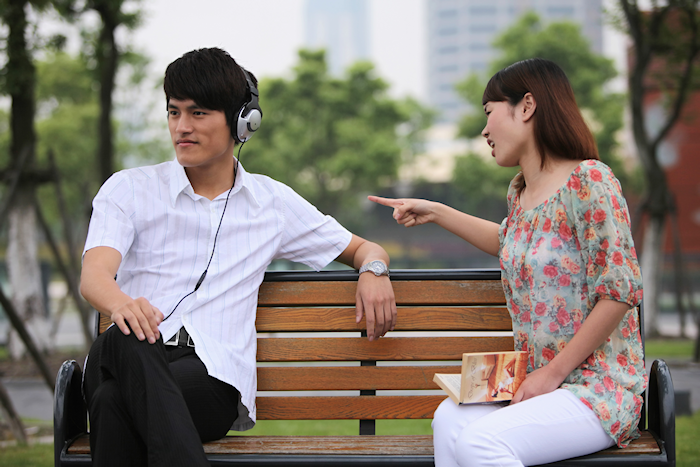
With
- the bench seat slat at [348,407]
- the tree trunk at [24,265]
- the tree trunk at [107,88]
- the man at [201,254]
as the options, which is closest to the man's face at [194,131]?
the man at [201,254]

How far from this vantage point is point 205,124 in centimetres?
267

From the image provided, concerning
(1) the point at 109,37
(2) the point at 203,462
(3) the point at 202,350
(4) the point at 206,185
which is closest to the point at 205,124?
(4) the point at 206,185

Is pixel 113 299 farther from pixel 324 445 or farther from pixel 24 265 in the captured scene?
pixel 24 265

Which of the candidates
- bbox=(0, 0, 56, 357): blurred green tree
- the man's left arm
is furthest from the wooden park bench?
bbox=(0, 0, 56, 357): blurred green tree

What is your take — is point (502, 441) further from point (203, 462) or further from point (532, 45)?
point (532, 45)

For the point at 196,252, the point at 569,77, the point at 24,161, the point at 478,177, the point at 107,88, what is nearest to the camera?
the point at 196,252

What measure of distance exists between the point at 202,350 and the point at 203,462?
0.55 m

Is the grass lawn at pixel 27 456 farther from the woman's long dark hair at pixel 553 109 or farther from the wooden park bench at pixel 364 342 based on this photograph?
the woman's long dark hair at pixel 553 109

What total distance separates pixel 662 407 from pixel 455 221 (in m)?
1.01

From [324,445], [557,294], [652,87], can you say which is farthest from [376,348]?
[652,87]

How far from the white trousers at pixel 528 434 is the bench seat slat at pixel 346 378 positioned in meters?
0.72

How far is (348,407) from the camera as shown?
2.99 m

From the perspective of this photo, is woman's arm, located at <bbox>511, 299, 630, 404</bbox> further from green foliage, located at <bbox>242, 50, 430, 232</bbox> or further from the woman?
green foliage, located at <bbox>242, 50, 430, 232</bbox>

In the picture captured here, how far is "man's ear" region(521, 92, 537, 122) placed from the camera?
2.42 meters
